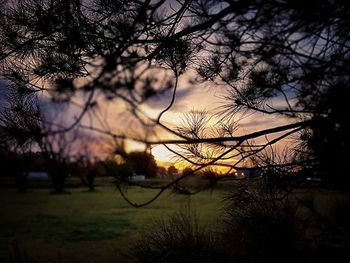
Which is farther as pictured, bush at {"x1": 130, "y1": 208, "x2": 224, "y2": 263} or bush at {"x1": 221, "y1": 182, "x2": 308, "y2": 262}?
bush at {"x1": 130, "y1": 208, "x2": 224, "y2": 263}

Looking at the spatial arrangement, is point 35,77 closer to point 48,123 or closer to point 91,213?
point 48,123

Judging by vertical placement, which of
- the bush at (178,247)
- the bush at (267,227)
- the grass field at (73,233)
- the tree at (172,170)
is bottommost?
the grass field at (73,233)

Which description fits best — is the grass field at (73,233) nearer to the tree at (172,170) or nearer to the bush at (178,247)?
the bush at (178,247)

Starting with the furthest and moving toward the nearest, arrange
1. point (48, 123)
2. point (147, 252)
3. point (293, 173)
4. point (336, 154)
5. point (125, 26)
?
point (147, 252) < point (293, 173) < point (336, 154) < point (125, 26) < point (48, 123)

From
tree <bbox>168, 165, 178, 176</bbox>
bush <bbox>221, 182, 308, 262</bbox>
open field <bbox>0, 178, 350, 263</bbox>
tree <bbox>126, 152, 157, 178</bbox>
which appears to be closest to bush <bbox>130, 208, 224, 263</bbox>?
open field <bbox>0, 178, 350, 263</bbox>

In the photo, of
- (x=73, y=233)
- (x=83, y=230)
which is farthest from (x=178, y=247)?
(x=83, y=230)

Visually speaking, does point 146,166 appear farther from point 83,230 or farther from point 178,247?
point 83,230

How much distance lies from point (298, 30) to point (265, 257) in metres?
A: 1.69

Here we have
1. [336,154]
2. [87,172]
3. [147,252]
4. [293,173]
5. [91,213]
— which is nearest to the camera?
[87,172]

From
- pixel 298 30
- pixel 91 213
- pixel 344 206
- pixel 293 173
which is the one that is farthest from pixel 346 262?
pixel 91 213

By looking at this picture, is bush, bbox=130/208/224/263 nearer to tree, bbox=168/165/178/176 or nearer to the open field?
the open field

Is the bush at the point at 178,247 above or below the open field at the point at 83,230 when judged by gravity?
above

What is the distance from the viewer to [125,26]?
5.55 feet

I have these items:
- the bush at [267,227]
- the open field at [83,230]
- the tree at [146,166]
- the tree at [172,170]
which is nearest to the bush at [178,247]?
the open field at [83,230]
